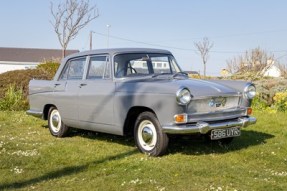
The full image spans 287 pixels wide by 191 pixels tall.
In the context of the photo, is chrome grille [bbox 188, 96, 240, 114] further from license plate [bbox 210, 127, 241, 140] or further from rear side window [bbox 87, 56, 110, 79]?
rear side window [bbox 87, 56, 110, 79]

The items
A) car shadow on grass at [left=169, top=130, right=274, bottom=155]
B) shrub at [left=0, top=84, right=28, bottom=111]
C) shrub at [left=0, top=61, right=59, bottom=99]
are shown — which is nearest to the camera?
car shadow on grass at [left=169, top=130, right=274, bottom=155]

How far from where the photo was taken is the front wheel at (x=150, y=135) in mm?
6109

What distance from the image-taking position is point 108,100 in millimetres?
6805

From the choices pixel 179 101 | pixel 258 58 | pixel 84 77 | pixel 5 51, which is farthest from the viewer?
pixel 5 51

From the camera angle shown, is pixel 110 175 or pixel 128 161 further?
pixel 128 161

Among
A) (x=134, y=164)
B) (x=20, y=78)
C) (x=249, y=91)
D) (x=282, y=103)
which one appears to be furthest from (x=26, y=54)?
(x=134, y=164)

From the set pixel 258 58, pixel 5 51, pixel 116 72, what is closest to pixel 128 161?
pixel 116 72

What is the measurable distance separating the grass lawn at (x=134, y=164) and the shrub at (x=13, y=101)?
521cm

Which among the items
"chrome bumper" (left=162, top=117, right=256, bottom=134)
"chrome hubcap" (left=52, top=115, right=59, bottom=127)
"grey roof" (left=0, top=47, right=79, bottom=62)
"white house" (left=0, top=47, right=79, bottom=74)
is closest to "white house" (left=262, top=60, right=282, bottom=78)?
"chrome hubcap" (left=52, top=115, right=59, bottom=127)

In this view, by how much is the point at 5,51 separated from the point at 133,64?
58.0m

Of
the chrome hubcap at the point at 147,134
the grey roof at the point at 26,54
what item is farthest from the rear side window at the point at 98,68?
the grey roof at the point at 26,54

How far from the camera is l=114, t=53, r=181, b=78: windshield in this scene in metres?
7.02

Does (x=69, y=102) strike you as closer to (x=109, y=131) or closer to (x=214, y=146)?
(x=109, y=131)

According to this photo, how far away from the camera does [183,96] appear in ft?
19.0
